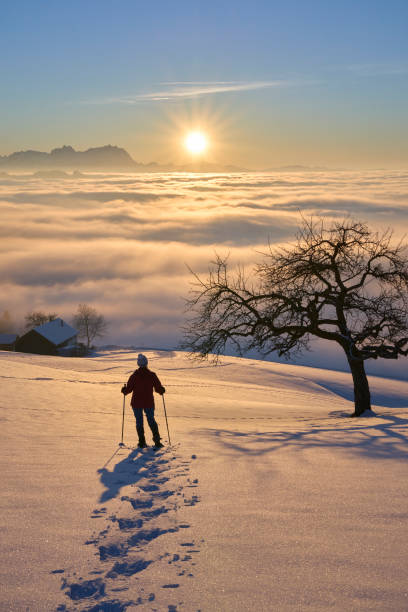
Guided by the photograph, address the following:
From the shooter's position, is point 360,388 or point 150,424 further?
point 360,388

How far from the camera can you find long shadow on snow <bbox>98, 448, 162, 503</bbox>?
24.1 feet

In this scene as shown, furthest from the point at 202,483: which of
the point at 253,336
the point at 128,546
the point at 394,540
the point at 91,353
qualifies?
the point at 91,353

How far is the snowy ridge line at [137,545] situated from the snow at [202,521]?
16 millimetres

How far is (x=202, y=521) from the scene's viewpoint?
19.6ft

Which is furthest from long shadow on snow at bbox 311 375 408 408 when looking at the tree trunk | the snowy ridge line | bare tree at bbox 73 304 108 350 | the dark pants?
bare tree at bbox 73 304 108 350

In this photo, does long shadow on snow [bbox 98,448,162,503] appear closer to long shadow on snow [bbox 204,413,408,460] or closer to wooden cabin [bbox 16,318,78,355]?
long shadow on snow [bbox 204,413,408,460]

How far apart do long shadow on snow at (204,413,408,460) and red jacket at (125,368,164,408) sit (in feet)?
5.90

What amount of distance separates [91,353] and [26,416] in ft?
204

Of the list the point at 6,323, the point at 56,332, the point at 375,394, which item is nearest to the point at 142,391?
the point at 375,394

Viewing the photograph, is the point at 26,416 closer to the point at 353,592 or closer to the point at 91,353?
the point at 353,592

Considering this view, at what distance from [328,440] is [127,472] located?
16.8 ft

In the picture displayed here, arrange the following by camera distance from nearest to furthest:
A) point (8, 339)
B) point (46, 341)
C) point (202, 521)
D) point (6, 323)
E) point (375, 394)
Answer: point (202, 521)
point (375, 394)
point (46, 341)
point (8, 339)
point (6, 323)

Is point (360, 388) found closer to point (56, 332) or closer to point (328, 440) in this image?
point (328, 440)

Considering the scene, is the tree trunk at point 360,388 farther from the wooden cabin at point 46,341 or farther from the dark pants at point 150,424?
the wooden cabin at point 46,341
